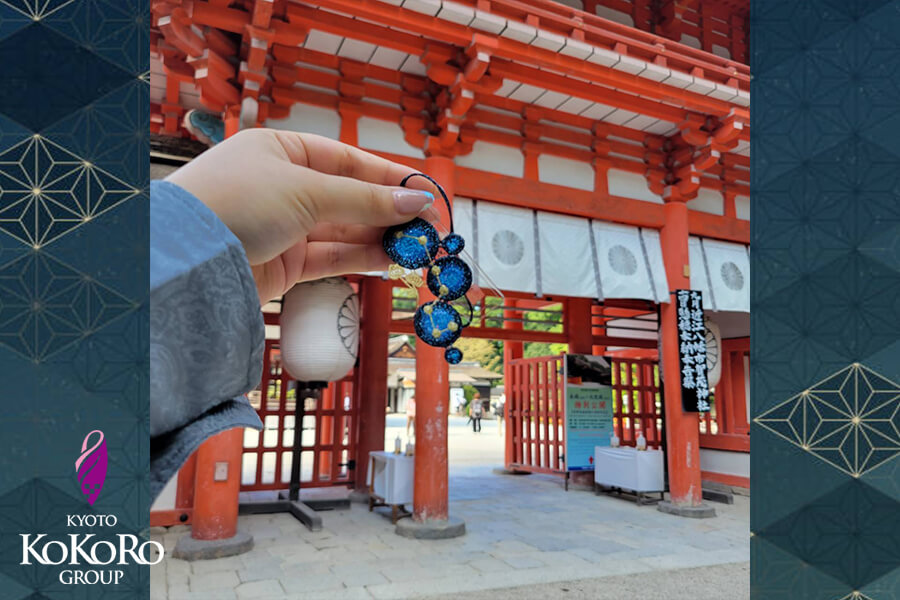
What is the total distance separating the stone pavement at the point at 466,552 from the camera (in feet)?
14.2

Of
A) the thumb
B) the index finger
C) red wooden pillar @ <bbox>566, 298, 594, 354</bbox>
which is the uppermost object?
red wooden pillar @ <bbox>566, 298, 594, 354</bbox>

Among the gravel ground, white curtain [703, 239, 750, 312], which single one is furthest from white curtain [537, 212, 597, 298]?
the gravel ground

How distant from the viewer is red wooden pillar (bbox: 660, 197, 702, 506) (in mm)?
7223

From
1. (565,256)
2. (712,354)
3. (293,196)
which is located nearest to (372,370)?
(565,256)

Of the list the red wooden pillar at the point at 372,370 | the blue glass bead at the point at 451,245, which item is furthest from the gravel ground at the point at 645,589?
the red wooden pillar at the point at 372,370

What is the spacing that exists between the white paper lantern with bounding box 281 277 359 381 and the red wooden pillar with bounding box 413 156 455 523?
2.98 ft

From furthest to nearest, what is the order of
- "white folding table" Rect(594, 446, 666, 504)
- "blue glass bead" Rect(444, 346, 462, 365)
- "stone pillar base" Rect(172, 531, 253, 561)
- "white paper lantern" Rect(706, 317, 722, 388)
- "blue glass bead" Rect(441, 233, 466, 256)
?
"white paper lantern" Rect(706, 317, 722, 388), "white folding table" Rect(594, 446, 666, 504), "stone pillar base" Rect(172, 531, 253, 561), "blue glass bead" Rect(444, 346, 462, 365), "blue glass bead" Rect(441, 233, 466, 256)

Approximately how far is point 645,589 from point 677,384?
349cm

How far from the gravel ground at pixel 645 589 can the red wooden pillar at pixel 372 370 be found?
12.7 ft

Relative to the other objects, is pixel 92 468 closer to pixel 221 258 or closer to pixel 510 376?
pixel 221 258

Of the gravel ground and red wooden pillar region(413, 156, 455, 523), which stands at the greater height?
red wooden pillar region(413, 156, 455, 523)

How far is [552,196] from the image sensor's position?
6645mm

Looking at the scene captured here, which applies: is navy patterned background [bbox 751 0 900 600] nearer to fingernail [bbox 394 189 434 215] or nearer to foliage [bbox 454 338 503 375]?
fingernail [bbox 394 189 434 215]

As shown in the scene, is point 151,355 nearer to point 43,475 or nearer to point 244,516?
point 43,475
